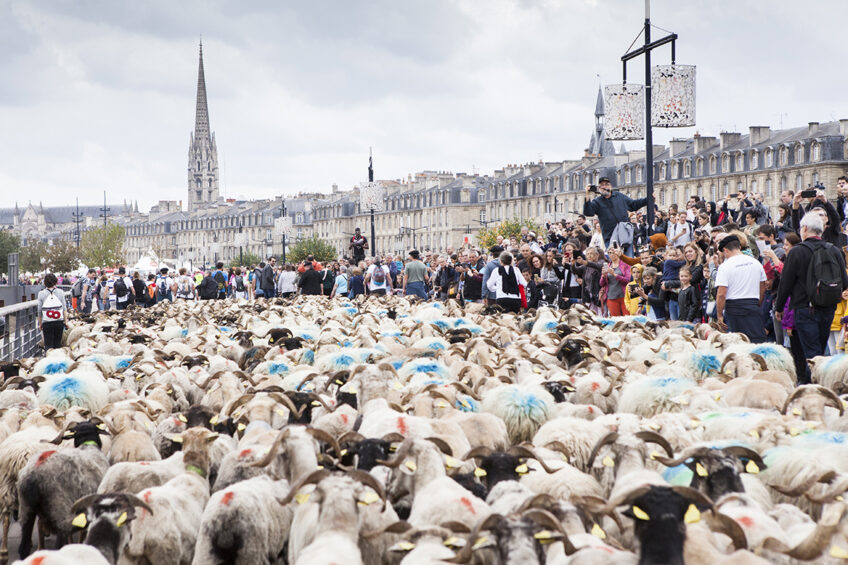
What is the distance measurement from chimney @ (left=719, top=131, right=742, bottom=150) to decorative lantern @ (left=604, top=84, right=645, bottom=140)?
193 ft

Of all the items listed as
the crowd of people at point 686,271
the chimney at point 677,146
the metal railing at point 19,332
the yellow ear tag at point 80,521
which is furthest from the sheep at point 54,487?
the chimney at point 677,146

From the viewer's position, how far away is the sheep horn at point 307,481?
5184 mm

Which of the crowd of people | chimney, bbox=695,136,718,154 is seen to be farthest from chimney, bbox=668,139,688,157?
the crowd of people

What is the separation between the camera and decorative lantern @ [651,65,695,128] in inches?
628

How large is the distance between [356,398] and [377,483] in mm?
3204

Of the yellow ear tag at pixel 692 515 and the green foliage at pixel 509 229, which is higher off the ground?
the green foliage at pixel 509 229

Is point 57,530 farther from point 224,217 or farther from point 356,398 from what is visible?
point 224,217

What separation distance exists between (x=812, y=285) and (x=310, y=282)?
17956mm

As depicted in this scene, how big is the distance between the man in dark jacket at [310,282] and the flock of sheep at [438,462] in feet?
51.1

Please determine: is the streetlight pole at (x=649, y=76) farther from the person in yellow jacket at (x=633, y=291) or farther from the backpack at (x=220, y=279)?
the backpack at (x=220, y=279)

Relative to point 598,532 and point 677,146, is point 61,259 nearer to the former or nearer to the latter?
point 677,146

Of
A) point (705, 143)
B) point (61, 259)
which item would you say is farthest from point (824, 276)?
point (61, 259)

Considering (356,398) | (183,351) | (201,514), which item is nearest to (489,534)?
(201,514)

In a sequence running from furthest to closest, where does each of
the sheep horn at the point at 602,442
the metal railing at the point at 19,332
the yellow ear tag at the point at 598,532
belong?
the metal railing at the point at 19,332
the sheep horn at the point at 602,442
the yellow ear tag at the point at 598,532
